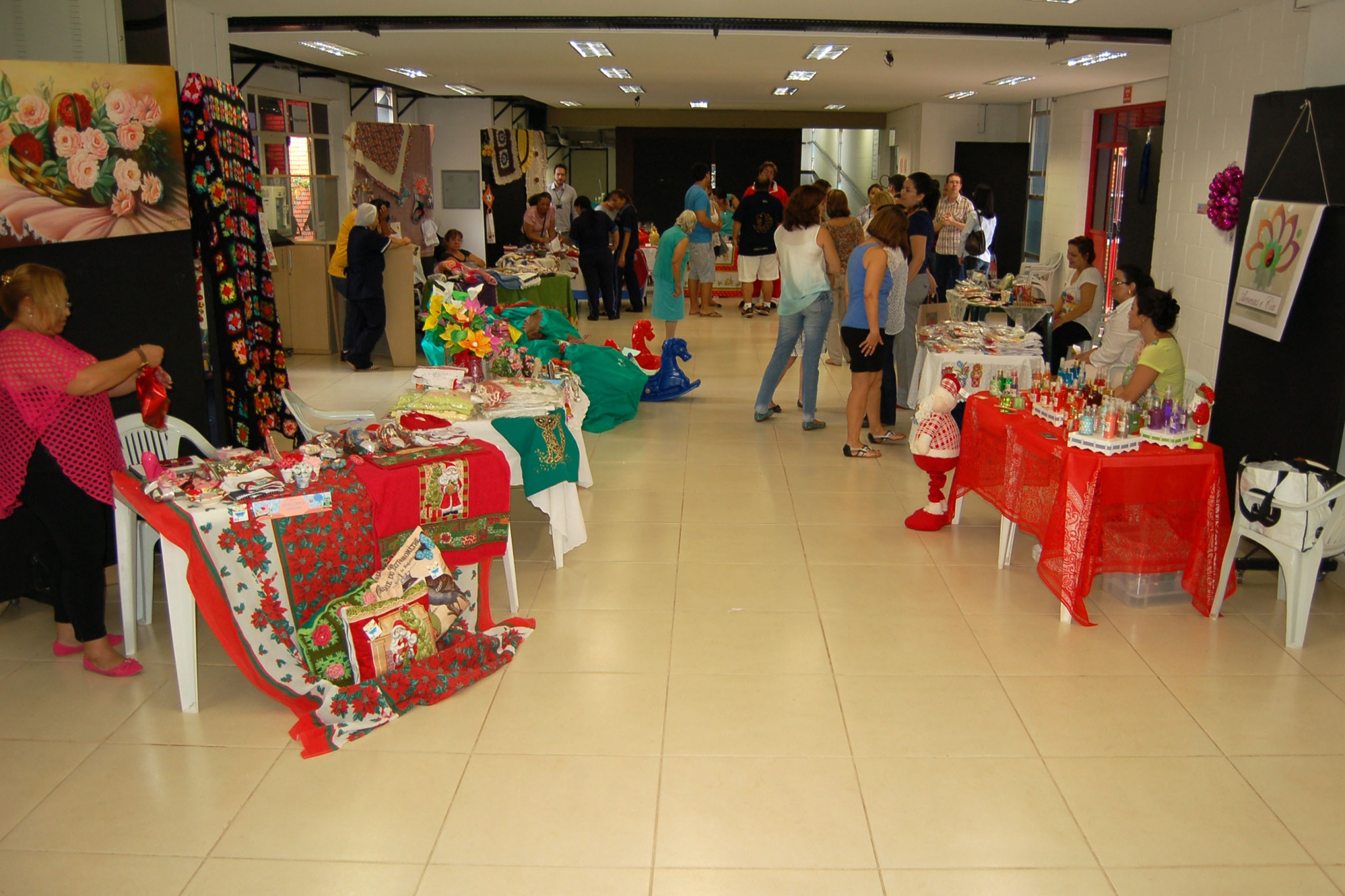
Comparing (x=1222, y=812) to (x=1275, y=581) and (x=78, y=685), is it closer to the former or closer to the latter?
(x=1275, y=581)

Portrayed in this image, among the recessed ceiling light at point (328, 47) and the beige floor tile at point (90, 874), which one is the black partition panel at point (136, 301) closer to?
the beige floor tile at point (90, 874)

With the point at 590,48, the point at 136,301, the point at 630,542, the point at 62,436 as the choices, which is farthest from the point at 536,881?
the point at 590,48

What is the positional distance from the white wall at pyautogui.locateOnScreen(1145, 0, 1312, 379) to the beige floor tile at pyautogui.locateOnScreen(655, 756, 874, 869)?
4598 millimetres

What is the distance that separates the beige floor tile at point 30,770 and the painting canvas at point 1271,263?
16.8 feet

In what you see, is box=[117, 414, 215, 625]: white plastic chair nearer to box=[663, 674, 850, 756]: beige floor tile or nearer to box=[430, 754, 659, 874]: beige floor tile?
box=[430, 754, 659, 874]: beige floor tile

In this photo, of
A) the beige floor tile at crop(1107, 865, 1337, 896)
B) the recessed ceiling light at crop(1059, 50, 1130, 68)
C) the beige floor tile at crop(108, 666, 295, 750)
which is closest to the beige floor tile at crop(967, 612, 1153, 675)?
the beige floor tile at crop(1107, 865, 1337, 896)

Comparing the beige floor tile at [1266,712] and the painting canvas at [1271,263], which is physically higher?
the painting canvas at [1271,263]

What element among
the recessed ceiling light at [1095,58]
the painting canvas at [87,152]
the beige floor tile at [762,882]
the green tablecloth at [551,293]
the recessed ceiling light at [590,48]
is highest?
the recessed ceiling light at [1095,58]

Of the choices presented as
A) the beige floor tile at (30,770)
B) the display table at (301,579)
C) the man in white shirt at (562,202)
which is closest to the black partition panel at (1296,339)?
the display table at (301,579)

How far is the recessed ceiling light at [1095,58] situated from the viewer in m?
8.75

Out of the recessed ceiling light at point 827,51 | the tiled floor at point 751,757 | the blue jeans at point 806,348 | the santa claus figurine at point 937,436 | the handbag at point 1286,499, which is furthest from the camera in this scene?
the recessed ceiling light at point 827,51

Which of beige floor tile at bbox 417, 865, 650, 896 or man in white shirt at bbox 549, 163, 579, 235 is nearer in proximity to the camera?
beige floor tile at bbox 417, 865, 650, 896

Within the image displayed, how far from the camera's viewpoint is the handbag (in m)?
3.88

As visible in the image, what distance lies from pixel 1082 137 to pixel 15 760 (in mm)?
12979
